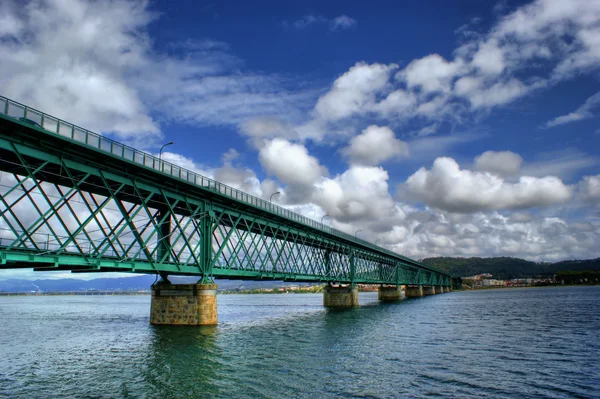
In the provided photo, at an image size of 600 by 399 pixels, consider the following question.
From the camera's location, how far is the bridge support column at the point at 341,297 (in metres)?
99.4

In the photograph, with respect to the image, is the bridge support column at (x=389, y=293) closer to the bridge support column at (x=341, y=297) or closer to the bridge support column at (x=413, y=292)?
the bridge support column at (x=413, y=292)

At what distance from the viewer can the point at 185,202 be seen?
161ft

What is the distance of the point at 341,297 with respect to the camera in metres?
100

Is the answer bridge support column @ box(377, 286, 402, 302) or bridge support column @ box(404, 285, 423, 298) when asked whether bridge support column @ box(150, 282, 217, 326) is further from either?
bridge support column @ box(404, 285, 423, 298)

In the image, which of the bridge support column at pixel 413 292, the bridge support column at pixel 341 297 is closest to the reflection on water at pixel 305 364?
the bridge support column at pixel 341 297

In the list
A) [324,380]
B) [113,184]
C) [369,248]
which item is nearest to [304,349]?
[324,380]

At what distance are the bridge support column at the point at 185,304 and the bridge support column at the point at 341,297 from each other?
5641 cm

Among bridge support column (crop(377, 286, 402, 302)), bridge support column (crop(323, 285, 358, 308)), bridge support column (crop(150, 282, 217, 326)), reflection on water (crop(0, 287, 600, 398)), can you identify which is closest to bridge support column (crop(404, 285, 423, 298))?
bridge support column (crop(377, 286, 402, 302))

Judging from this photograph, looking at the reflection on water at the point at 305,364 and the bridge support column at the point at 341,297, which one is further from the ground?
the reflection on water at the point at 305,364

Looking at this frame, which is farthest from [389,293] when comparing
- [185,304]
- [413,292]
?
[185,304]

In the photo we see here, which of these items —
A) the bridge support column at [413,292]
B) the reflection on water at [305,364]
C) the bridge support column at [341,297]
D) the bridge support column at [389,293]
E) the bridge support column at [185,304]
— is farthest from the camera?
the bridge support column at [413,292]

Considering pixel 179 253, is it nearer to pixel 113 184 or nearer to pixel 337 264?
pixel 113 184

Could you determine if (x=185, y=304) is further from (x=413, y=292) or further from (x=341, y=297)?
(x=413, y=292)

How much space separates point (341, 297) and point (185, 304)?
59.8 m
